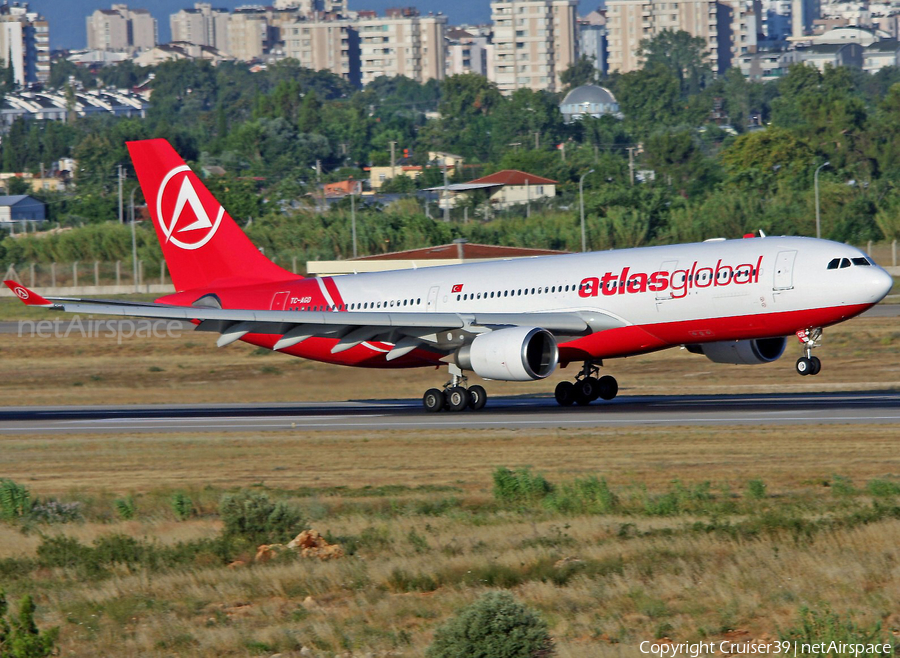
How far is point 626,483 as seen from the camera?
2245 centimetres

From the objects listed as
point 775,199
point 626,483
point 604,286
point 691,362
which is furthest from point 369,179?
point 626,483

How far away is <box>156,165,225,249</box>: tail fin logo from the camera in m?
39.7

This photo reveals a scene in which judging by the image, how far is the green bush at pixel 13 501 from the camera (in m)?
22.1

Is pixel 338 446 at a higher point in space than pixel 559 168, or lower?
lower

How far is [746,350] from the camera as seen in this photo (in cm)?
3484

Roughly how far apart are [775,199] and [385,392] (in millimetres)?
66209

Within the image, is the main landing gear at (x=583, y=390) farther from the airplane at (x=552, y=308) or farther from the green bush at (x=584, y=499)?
the green bush at (x=584, y=499)

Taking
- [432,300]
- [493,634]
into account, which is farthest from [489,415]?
[493,634]

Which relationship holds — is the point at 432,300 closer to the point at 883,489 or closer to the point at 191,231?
the point at 191,231

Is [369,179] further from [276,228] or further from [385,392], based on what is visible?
[385,392]

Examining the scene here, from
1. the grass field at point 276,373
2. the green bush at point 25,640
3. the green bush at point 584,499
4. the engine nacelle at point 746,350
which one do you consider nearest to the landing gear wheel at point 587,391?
Result: the engine nacelle at point 746,350

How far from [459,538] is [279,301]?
70.1ft

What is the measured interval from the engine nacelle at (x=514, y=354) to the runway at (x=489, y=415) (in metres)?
1.26

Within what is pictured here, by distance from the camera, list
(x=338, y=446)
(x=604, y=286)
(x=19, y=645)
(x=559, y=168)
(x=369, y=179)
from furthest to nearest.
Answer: (x=369, y=179)
(x=559, y=168)
(x=604, y=286)
(x=338, y=446)
(x=19, y=645)
